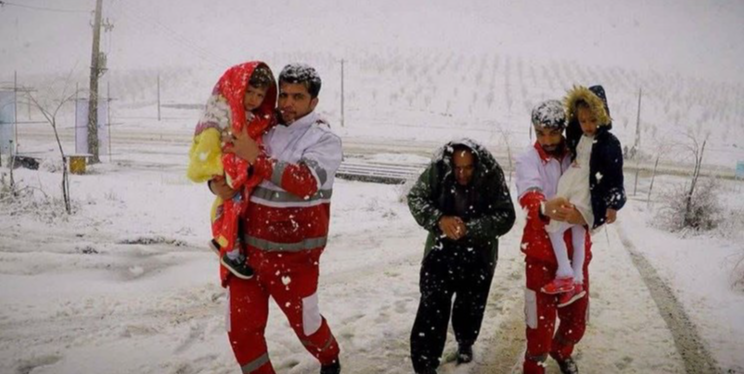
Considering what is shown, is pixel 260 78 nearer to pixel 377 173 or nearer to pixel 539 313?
pixel 539 313

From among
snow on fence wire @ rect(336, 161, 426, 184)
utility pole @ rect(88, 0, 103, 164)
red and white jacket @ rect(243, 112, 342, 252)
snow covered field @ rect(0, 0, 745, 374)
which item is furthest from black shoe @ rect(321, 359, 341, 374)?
utility pole @ rect(88, 0, 103, 164)

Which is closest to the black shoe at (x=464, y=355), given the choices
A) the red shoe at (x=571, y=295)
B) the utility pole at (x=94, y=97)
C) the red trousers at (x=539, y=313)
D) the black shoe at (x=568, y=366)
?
the red trousers at (x=539, y=313)

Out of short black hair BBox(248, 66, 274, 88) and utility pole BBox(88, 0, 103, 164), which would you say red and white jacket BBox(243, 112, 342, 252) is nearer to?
short black hair BBox(248, 66, 274, 88)

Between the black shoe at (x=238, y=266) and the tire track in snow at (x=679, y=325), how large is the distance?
2.72 m

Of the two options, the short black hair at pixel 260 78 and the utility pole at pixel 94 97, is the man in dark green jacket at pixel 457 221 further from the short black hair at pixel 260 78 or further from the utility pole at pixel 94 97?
the utility pole at pixel 94 97

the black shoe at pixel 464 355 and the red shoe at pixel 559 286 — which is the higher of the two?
the red shoe at pixel 559 286

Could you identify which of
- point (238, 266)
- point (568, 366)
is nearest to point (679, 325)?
point (568, 366)

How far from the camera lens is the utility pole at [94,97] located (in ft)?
44.1

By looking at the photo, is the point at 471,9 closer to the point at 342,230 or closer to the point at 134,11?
the point at 134,11

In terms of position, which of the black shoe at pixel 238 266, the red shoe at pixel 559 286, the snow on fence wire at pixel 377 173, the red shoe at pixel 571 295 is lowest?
the snow on fence wire at pixel 377 173

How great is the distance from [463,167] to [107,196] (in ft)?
23.8

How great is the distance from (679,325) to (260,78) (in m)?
3.55

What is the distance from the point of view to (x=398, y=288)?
4590 millimetres

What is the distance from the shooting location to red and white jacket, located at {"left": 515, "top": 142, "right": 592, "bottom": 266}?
2.71 metres
